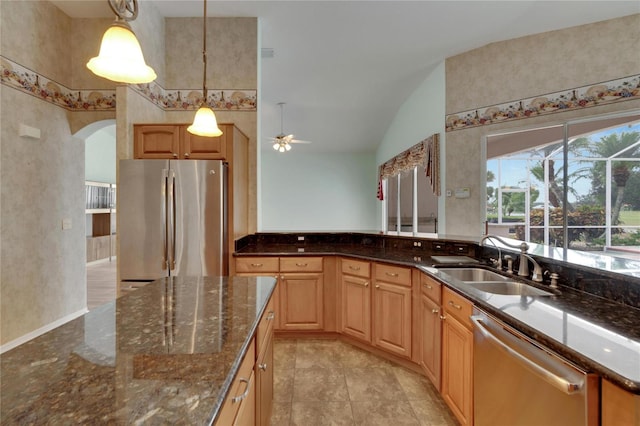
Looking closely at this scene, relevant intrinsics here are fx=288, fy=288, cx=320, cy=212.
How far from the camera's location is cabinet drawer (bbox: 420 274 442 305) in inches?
77.0

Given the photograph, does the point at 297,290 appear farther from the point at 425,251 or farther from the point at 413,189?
the point at 413,189

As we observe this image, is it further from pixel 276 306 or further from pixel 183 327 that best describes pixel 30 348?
pixel 276 306

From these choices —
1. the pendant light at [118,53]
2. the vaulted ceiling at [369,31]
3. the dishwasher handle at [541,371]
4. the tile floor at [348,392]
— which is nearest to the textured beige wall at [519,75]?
the vaulted ceiling at [369,31]

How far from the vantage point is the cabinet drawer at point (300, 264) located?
287cm

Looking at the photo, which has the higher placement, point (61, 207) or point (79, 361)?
point (61, 207)

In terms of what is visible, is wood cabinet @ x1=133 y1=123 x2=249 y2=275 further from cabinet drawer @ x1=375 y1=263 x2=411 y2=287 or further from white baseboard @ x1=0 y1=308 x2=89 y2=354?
white baseboard @ x1=0 y1=308 x2=89 y2=354

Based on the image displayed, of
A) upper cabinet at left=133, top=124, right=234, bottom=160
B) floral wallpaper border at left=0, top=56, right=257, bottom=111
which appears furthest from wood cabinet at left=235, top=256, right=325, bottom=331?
floral wallpaper border at left=0, top=56, right=257, bottom=111

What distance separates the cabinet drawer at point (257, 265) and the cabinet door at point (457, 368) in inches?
63.6

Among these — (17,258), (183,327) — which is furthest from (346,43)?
(17,258)

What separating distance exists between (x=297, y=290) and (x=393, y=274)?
0.99m

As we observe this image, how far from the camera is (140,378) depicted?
0.73m

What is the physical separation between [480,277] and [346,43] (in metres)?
3.16

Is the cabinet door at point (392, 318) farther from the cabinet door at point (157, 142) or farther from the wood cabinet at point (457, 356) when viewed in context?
the cabinet door at point (157, 142)

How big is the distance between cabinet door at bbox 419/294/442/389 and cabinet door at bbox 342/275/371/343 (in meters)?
0.55
